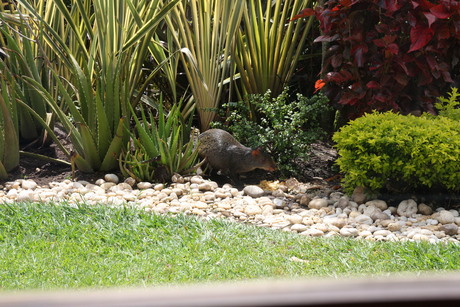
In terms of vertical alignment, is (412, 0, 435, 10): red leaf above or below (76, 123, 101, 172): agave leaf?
above

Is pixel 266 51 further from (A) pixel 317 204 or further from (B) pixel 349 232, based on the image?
(B) pixel 349 232

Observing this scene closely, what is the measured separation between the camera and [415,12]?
4957mm

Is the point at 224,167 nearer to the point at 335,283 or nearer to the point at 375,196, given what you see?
the point at 375,196

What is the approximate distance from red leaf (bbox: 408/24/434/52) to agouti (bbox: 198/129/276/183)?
148 centimetres

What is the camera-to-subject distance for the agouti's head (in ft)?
16.3

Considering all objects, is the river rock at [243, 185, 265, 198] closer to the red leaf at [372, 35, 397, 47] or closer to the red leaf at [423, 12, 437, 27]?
the red leaf at [372, 35, 397, 47]

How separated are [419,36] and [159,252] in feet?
9.71

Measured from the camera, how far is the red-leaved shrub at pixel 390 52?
4910mm

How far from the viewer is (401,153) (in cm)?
431

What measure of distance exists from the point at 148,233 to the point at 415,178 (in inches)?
83.0

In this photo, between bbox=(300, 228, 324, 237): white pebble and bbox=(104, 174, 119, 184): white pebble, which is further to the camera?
bbox=(104, 174, 119, 184): white pebble

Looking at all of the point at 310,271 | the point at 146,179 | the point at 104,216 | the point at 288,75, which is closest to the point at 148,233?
the point at 104,216

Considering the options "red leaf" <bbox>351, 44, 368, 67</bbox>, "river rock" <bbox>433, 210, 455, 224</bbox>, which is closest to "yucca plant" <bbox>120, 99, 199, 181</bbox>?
"red leaf" <bbox>351, 44, 368, 67</bbox>

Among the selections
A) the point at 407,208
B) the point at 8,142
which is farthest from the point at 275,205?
the point at 8,142
